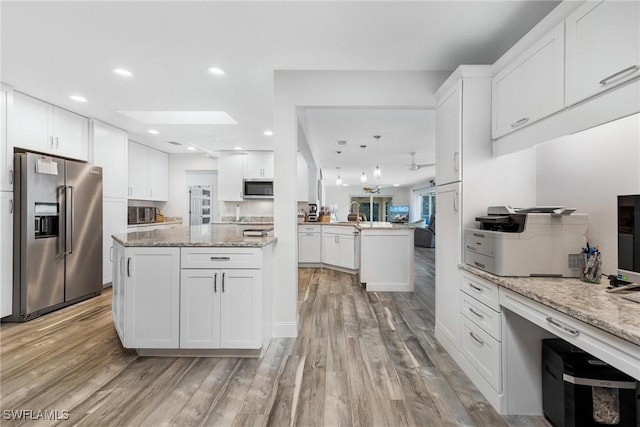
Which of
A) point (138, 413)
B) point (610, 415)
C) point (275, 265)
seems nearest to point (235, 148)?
point (275, 265)

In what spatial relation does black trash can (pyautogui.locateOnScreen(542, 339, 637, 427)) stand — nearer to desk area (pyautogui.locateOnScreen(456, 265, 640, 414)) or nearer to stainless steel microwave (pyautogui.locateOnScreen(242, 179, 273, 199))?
desk area (pyautogui.locateOnScreen(456, 265, 640, 414))

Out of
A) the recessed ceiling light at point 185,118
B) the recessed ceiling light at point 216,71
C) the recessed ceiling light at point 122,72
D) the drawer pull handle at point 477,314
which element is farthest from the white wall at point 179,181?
the drawer pull handle at point 477,314

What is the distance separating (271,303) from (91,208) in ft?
9.41

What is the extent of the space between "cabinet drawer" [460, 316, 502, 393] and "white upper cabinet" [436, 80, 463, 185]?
41.6 inches

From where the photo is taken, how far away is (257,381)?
6.55 ft

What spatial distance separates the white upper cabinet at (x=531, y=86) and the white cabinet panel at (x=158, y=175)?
5.79 m

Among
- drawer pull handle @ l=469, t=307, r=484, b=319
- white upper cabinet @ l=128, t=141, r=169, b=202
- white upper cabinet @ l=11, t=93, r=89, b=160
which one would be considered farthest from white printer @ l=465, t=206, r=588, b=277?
white upper cabinet @ l=128, t=141, r=169, b=202

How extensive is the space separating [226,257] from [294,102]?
1516mm

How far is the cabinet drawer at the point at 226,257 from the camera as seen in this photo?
7.45ft

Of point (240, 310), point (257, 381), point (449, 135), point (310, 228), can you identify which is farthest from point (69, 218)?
point (449, 135)

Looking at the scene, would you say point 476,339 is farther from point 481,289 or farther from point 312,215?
point 312,215

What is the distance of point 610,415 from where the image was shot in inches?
54.4

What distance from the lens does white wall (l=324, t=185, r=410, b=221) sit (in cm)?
1498

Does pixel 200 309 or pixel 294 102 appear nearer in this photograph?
pixel 200 309
